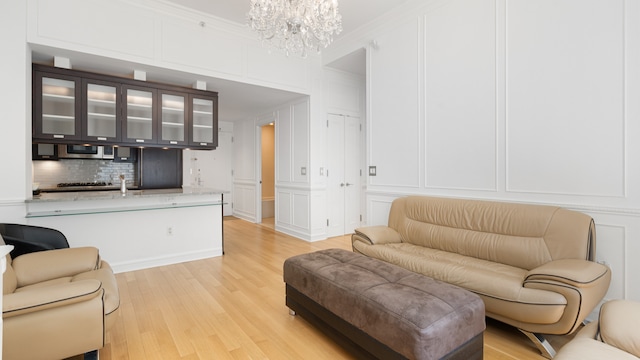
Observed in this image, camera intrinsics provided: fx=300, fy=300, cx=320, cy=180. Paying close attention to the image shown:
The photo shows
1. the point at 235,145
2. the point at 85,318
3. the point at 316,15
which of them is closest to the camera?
the point at 85,318

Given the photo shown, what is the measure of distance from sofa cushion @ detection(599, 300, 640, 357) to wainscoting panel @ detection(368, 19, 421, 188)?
2.28 meters

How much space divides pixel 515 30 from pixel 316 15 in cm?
189

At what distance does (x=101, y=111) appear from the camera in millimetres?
3754

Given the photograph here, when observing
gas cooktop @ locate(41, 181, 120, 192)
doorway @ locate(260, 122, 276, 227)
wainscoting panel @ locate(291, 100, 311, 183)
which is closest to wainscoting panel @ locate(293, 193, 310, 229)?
wainscoting panel @ locate(291, 100, 311, 183)

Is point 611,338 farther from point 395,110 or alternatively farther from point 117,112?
point 117,112

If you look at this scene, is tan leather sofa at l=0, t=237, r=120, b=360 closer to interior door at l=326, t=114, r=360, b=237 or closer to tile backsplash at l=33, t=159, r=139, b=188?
interior door at l=326, t=114, r=360, b=237

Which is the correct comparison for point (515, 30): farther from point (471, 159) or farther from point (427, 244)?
point (427, 244)

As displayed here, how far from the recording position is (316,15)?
2.66m

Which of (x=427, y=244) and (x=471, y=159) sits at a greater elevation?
(x=471, y=159)

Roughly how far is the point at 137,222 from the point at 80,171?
2.74 metres

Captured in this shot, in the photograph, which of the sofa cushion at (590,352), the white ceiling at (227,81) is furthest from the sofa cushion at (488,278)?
the white ceiling at (227,81)

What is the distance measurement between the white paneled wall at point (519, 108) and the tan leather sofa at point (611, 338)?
1.18m

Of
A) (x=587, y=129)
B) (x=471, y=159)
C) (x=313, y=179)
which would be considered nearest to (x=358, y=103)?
(x=313, y=179)

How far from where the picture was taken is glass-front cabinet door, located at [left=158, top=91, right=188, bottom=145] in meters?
4.15
